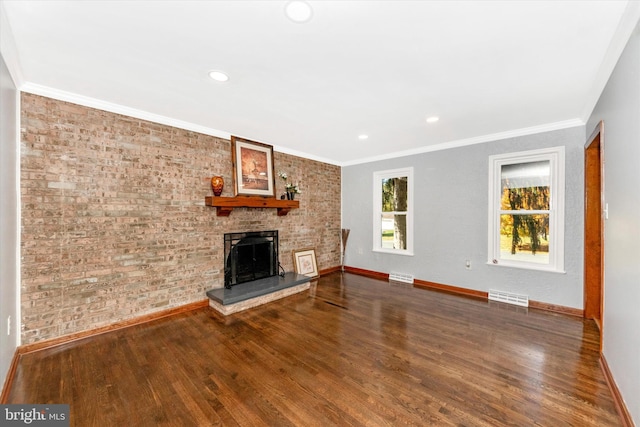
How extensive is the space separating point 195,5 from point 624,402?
12.3 ft

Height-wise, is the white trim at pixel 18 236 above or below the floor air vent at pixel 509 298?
above

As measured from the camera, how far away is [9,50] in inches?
73.1

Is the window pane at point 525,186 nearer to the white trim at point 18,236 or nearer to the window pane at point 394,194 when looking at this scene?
the window pane at point 394,194

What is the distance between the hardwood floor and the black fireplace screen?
2.62 feet

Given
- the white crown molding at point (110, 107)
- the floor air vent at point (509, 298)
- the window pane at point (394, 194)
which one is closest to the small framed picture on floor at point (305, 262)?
the window pane at point (394, 194)

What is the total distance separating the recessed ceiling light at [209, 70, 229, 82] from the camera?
2.20 m

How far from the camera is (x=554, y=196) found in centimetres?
344

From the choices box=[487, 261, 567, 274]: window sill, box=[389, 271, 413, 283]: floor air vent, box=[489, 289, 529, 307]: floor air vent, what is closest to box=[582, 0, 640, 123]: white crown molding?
box=[487, 261, 567, 274]: window sill

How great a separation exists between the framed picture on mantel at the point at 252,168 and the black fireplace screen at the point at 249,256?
71 centimetres

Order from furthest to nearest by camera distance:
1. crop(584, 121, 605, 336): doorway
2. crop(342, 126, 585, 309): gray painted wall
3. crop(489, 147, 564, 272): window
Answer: crop(489, 147, 564, 272): window < crop(342, 126, 585, 309): gray painted wall < crop(584, 121, 605, 336): doorway

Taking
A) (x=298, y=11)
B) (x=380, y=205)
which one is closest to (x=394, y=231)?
(x=380, y=205)

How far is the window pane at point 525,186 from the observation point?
11.7 ft

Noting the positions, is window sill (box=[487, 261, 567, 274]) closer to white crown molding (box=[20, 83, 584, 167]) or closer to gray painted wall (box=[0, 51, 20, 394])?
white crown molding (box=[20, 83, 584, 167])

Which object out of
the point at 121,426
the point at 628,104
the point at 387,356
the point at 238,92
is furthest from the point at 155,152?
the point at 628,104
